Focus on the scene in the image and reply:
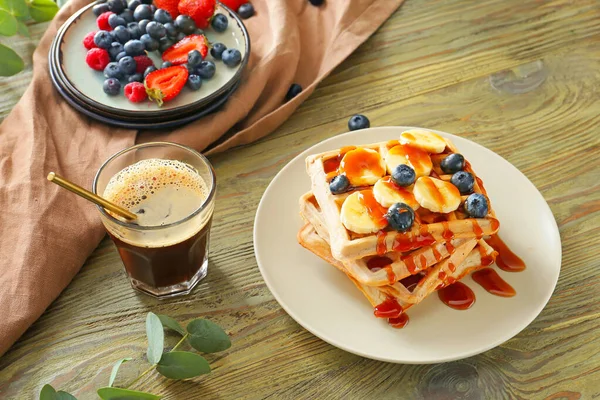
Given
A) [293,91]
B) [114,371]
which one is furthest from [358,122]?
[114,371]

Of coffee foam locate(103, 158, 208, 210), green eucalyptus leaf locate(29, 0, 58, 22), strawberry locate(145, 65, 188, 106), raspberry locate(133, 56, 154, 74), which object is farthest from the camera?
green eucalyptus leaf locate(29, 0, 58, 22)

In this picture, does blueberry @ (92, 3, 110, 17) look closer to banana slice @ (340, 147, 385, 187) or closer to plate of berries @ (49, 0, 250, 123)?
plate of berries @ (49, 0, 250, 123)

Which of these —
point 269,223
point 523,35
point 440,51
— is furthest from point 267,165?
point 523,35

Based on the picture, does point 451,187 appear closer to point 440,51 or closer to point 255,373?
point 255,373

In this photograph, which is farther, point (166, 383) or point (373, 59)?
point (373, 59)

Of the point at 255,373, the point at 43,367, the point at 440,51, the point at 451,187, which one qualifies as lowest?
the point at 43,367

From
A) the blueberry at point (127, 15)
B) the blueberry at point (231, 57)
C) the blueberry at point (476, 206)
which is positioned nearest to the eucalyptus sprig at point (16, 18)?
the blueberry at point (127, 15)

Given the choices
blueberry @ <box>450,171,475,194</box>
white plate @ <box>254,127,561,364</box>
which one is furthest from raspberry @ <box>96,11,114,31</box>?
blueberry @ <box>450,171,475,194</box>
